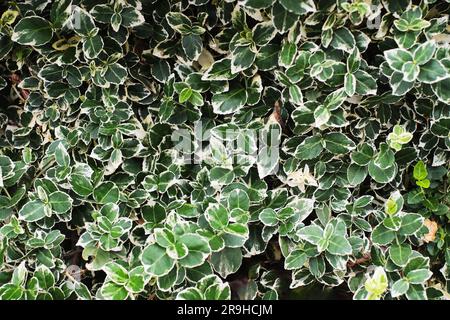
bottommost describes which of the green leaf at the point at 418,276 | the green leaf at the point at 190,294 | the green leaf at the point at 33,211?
the green leaf at the point at 418,276

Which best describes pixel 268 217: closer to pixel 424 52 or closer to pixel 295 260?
pixel 295 260

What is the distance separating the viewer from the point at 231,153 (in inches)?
48.6

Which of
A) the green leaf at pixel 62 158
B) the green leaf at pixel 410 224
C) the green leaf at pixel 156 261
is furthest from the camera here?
the green leaf at pixel 62 158

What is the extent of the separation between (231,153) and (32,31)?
65 cm

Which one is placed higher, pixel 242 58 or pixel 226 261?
pixel 242 58

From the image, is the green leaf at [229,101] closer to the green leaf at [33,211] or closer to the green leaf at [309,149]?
the green leaf at [309,149]

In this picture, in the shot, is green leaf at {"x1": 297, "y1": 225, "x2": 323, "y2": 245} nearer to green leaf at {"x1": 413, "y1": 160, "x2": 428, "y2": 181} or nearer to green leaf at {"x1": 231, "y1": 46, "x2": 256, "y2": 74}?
green leaf at {"x1": 413, "y1": 160, "x2": 428, "y2": 181}

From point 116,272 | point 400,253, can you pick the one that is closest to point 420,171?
point 400,253

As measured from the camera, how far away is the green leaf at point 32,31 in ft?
4.18

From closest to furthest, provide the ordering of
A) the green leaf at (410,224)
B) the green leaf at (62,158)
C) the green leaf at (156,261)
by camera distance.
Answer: the green leaf at (156,261)
the green leaf at (410,224)
the green leaf at (62,158)

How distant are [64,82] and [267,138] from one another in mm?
632

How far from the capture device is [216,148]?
1.23 meters

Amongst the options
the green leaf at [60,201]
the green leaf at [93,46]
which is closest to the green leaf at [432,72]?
the green leaf at [93,46]

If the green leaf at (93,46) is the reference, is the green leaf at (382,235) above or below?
below
